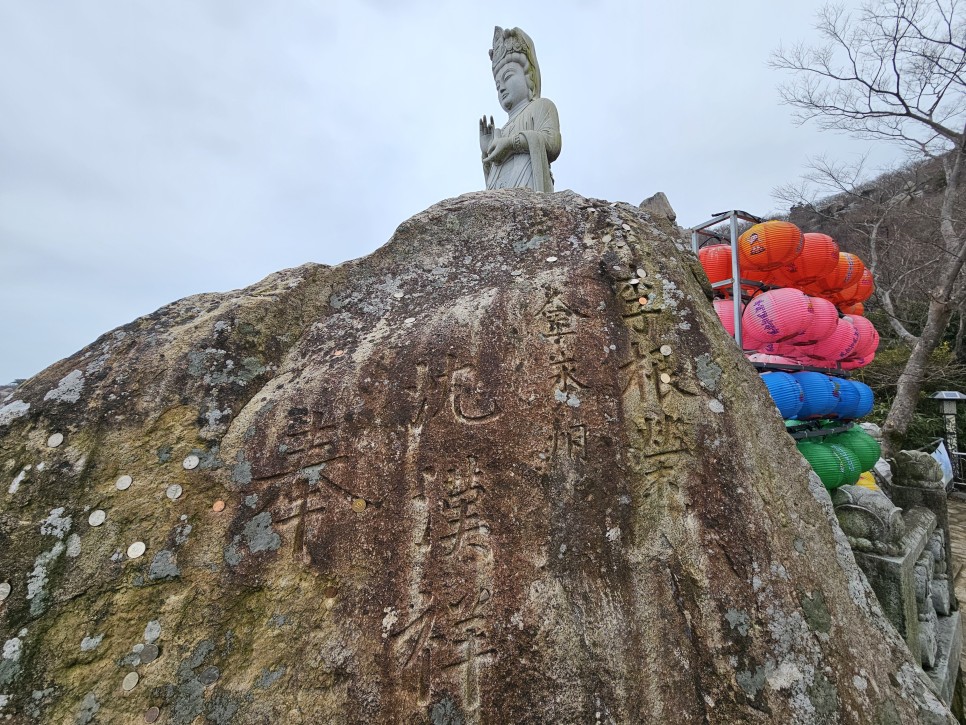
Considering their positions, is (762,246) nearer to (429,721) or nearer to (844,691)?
(844,691)

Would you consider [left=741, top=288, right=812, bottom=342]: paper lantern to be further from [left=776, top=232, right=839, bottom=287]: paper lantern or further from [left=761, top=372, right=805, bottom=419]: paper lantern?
[left=776, top=232, right=839, bottom=287]: paper lantern

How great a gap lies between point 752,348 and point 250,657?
523 centimetres

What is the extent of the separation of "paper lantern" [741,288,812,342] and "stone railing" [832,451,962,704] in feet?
4.99

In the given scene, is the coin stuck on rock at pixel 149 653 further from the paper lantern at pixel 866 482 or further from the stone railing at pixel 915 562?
the paper lantern at pixel 866 482

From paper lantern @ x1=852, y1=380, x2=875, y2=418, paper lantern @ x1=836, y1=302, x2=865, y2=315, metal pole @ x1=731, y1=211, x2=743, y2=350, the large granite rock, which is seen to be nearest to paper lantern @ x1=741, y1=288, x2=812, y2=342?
metal pole @ x1=731, y1=211, x2=743, y2=350

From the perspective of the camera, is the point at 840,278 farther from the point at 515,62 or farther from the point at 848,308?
the point at 515,62

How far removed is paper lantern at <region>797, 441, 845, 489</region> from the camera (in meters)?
4.21

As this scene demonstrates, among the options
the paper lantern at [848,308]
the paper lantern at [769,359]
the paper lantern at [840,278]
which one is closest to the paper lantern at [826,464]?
the paper lantern at [769,359]

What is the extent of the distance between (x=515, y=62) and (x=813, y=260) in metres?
4.74

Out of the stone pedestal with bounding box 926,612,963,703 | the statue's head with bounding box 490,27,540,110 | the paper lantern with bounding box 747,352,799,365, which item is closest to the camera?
the stone pedestal with bounding box 926,612,963,703

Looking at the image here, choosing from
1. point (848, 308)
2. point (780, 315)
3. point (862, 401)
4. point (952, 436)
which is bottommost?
point (952, 436)

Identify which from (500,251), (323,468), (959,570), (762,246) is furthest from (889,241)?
(323,468)

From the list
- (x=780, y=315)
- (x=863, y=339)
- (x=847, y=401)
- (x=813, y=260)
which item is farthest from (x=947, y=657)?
(x=813, y=260)

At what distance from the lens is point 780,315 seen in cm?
465
